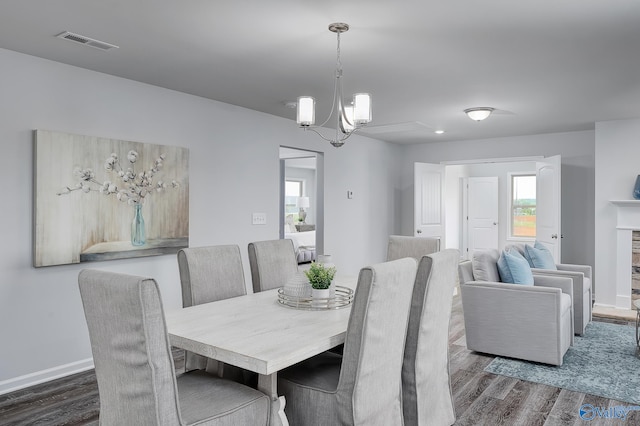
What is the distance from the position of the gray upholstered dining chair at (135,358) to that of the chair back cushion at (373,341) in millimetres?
440

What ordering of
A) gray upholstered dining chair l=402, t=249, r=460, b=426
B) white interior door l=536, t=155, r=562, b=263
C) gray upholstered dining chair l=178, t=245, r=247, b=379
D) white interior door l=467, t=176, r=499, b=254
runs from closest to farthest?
gray upholstered dining chair l=402, t=249, r=460, b=426 < gray upholstered dining chair l=178, t=245, r=247, b=379 < white interior door l=536, t=155, r=562, b=263 < white interior door l=467, t=176, r=499, b=254

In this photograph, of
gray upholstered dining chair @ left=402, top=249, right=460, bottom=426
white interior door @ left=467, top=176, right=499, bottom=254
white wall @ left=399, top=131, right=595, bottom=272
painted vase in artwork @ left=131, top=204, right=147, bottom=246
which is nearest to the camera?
gray upholstered dining chair @ left=402, top=249, right=460, bottom=426

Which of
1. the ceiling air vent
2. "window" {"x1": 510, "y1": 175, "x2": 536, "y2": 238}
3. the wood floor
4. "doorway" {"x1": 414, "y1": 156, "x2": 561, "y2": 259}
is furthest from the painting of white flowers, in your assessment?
"window" {"x1": 510, "y1": 175, "x2": 536, "y2": 238}

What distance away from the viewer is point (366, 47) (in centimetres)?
309

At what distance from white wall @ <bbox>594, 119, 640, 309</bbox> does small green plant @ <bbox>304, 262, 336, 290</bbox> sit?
466cm

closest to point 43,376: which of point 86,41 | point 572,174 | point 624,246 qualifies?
point 86,41

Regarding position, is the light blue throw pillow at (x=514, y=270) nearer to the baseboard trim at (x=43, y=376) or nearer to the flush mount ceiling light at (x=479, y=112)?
the flush mount ceiling light at (x=479, y=112)

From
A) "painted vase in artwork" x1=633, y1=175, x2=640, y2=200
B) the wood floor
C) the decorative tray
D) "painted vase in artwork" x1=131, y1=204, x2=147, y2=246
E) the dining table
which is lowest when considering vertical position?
the wood floor

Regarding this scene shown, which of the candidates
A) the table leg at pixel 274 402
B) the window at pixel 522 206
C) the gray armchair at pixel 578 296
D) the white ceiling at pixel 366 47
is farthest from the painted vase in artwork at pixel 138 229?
the window at pixel 522 206

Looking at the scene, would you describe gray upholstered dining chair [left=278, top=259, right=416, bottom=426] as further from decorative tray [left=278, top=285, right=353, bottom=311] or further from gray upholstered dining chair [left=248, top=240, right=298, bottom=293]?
gray upholstered dining chair [left=248, top=240, right=298, bottom=293]

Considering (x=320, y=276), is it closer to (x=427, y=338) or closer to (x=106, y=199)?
(x=427, y=338)

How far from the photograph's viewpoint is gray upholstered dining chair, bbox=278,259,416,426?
188 centimetres

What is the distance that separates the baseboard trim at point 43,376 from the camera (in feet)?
10.5

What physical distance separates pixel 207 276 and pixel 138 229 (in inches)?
56.0
